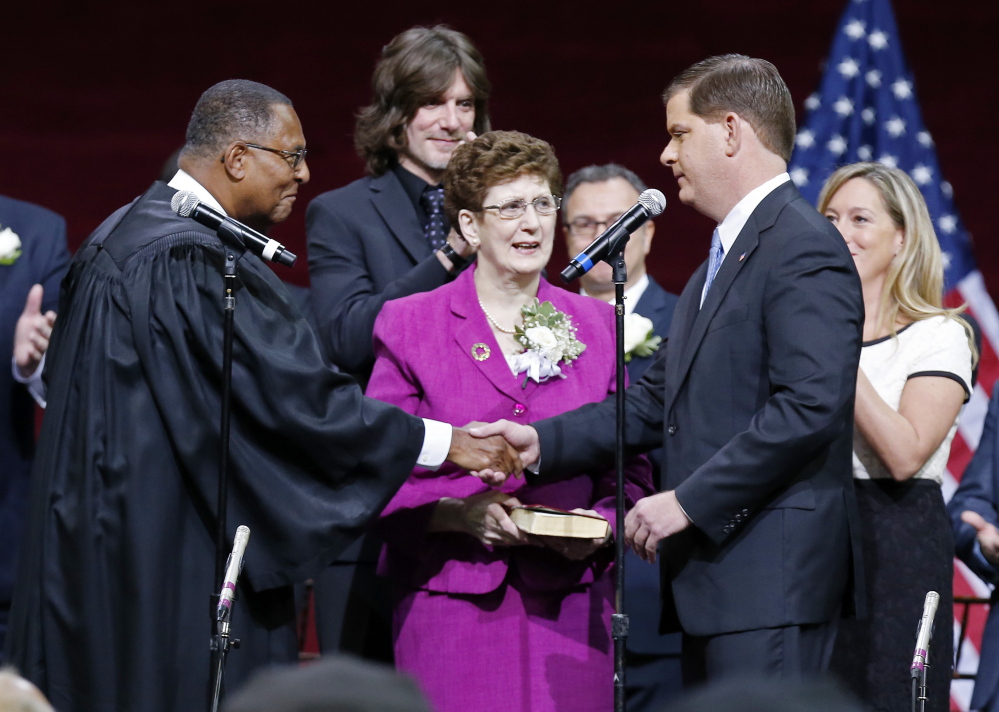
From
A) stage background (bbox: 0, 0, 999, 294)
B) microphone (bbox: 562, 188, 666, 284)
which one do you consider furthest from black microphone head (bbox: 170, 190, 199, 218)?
stage background (bbox: 0, 0, 999, 294)

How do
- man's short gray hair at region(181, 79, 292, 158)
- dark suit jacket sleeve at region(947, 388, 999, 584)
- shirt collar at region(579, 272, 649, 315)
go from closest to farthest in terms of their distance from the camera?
man's short gray hair at region(181, 79, 292, 158)
dark suit jacket sleeve at region(947, 388, 999, 584)
shirt collar at region(579, 272, 649, 315)

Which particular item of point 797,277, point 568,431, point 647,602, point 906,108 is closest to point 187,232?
point 568,431

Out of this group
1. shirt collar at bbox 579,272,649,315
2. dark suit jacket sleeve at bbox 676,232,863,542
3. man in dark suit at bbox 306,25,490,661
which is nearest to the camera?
dark suit jacket sleeve at bbox 676,232,863,542

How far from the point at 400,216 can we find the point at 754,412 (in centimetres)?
156

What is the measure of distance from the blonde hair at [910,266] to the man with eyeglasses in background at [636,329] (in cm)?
74

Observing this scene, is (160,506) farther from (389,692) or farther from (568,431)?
(389,692)

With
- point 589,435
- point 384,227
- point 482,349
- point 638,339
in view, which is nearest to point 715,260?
point 589,435

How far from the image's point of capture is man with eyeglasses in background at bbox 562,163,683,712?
441 cm

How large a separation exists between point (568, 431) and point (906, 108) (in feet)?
12.9

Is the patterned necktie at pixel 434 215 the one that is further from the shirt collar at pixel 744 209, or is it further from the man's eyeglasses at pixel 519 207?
the shirt collar at pixel 744 209

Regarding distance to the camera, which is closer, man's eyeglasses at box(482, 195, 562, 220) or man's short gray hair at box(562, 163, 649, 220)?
man's eyeglasses at box(482, 195, 562, 220)

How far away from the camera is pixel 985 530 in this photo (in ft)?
12.8

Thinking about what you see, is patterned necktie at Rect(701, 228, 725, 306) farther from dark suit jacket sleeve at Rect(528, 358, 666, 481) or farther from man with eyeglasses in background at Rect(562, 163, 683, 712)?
man with eyeglasses in background at Rect(562, 163, 683, 712)

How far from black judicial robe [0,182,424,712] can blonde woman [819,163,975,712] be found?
140 centimetres
